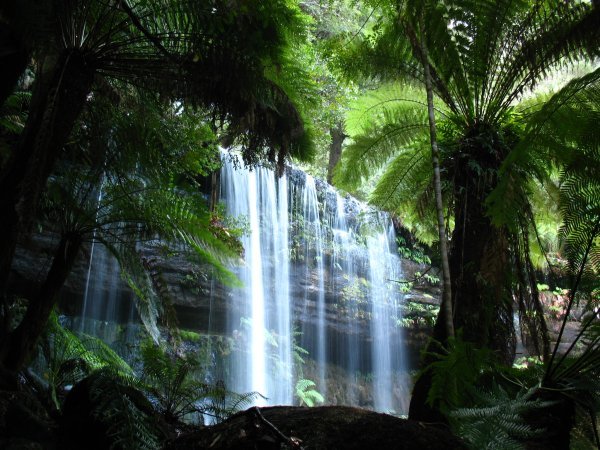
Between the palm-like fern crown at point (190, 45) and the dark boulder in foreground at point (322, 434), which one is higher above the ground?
the palm-like fern crown at point (190, 45)

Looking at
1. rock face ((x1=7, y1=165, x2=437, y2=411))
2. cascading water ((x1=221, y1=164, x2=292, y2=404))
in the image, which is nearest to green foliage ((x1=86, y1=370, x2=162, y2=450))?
rock face ((x1=7, y1=165, x2=437, y2=411))

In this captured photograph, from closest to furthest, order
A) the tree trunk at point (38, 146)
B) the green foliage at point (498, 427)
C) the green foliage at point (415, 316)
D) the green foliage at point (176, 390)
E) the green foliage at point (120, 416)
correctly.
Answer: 1. the green foliage at point (498, 427)
2. the green foliage at point (120, 416)
3. the tree trunk at point (38, 146)
4. the green foliage at point (176, 390)
5. the green foliage at point (415, 316)

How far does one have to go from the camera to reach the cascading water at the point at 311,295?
29.7 feet

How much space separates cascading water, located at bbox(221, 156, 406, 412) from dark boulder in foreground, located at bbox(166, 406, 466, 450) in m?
7.45

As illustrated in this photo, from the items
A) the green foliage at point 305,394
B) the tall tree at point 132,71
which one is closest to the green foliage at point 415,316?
the green foliage at point 305,394

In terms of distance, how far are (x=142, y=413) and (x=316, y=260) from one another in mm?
8249

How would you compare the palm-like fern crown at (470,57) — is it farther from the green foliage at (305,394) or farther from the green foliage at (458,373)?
the green foliage at (305,394)

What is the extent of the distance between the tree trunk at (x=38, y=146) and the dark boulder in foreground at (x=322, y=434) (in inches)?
52.6

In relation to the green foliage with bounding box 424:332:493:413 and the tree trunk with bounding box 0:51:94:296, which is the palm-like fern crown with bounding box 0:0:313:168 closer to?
the tree trunk with bounding box 0:51:94:296

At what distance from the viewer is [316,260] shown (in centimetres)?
1023

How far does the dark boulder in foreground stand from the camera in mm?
1290

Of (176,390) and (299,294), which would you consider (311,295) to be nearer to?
(299,294)

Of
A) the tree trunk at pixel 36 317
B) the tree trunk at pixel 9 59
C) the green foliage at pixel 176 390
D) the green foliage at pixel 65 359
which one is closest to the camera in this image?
the tree trunk at pixel 9 59

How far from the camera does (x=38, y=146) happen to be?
224 centimetres
